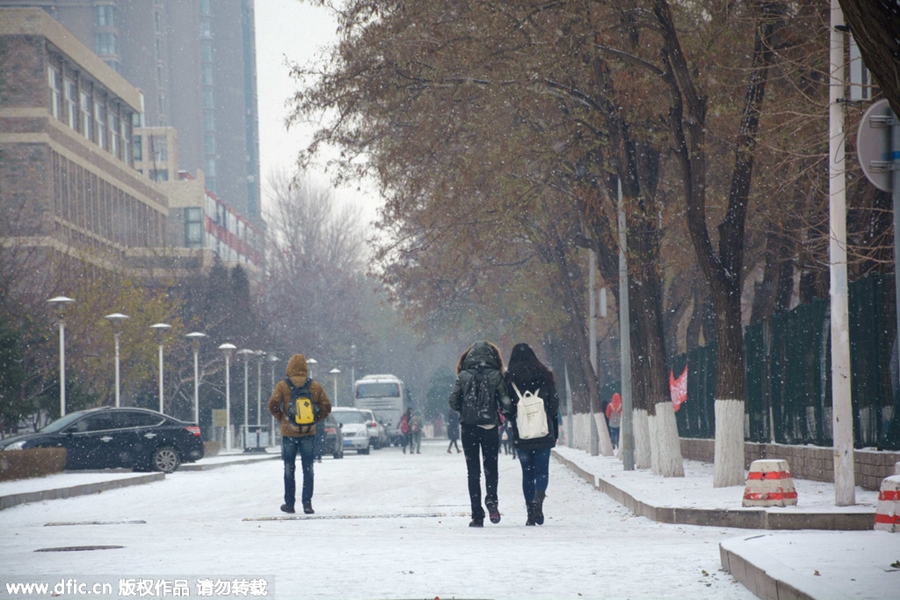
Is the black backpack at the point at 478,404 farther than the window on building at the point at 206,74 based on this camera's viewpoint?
No

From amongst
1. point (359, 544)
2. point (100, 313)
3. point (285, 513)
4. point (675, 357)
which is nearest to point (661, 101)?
point (285, 513)

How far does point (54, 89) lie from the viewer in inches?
2830

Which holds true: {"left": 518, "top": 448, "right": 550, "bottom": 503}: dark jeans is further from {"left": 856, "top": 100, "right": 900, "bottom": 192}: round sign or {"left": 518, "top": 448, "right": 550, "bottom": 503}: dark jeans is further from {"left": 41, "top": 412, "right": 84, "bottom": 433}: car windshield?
{"left": 41, "top": 412, "right": 84, "bottom": 433}: car windshield

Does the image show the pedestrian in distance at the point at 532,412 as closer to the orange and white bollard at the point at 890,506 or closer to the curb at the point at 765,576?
the orange and white bollard at the point at 890,506

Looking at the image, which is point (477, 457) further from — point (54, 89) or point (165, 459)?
point (54, 89)

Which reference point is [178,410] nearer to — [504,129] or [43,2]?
[504,129]

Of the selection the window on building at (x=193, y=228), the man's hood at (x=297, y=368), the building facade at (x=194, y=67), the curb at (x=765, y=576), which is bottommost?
the curb at (x=765, y=576)

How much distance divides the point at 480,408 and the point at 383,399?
5809 cm

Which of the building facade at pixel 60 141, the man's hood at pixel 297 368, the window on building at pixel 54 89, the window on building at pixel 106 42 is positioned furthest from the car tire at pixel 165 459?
the window on building at pixel 106 42

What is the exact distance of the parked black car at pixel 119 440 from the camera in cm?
2975

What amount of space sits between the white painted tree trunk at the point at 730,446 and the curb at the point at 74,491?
388 inches

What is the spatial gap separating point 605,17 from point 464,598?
483 inches

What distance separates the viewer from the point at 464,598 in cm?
785

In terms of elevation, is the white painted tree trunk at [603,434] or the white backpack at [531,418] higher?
the white backpack at [531,418]
